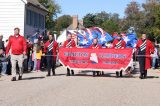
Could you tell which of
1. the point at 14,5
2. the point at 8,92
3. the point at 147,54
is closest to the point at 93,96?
the point at 8,92

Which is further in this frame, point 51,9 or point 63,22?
point 63,22

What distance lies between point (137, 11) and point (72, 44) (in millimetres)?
81174

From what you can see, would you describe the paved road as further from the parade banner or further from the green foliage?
the green foliage

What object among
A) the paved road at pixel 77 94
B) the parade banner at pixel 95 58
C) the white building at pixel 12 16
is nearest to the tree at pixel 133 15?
the white building at pixel 12 16

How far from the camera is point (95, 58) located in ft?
74.5

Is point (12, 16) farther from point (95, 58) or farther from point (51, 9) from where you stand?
point (51, 9)

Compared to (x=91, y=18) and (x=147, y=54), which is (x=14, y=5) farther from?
(x=91, y=18)

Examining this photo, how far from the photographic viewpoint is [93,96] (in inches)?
561

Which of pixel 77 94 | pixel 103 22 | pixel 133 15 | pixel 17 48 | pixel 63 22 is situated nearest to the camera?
pixel 77 94

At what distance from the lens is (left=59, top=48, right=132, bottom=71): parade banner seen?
22.5 meters

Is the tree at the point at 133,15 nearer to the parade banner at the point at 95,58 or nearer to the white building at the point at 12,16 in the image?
the white building at the point at 12,16

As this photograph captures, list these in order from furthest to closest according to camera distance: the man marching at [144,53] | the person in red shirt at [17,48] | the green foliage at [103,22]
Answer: the green foliage at [103,22] → the man marching at [144,53] → the person in red shirt at [17,48]

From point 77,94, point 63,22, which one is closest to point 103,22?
point 63,22

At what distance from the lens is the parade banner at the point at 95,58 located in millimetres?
22453
